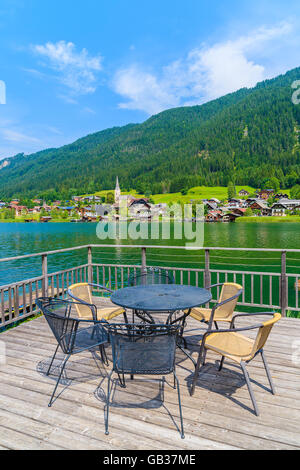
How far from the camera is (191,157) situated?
103m

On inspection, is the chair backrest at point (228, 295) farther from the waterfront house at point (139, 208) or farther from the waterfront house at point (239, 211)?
the waterfront house at point (239, 211)

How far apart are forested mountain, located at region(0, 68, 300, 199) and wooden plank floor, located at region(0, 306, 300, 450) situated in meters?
79.6

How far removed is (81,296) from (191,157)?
105m

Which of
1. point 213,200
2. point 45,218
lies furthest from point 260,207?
point 45,218

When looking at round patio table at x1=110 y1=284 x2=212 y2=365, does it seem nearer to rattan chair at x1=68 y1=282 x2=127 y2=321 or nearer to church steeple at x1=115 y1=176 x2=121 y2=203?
rattan chair at x1=68 y1=282 x2=127 y2=321

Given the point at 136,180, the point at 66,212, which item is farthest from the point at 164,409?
the point at 136,180

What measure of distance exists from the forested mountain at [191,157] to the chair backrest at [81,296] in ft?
258

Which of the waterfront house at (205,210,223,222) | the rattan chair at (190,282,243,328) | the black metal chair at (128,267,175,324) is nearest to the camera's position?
the rattan chair at (190,282,243,328)

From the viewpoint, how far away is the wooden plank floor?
6.18 ft

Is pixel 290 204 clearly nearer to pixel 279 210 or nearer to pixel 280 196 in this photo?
pixel 279 210

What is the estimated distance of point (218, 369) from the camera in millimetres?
2879

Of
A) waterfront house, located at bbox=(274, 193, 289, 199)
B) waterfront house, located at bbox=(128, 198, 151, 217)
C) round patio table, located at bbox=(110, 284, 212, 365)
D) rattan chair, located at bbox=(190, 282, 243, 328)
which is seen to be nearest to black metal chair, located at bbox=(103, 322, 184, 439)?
round patio table, located at bbox=(110, 284, 212, 365)
